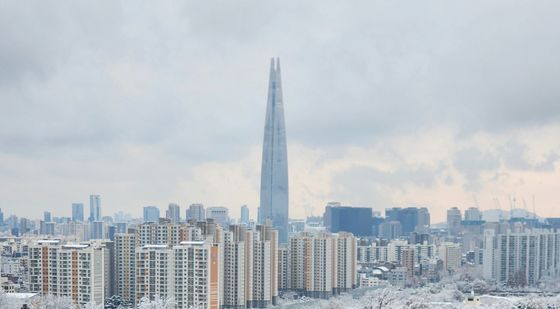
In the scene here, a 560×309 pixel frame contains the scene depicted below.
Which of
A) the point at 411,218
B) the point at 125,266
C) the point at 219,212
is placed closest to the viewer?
the point at 125,266

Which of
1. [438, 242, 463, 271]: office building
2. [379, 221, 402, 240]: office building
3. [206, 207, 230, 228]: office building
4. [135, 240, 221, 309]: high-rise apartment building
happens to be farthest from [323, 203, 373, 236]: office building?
[135, 240, 221, 309]: high-rise apartment building

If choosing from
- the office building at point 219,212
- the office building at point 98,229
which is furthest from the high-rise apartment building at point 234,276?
the office building at point 219,212

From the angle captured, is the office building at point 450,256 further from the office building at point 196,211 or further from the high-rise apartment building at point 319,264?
the office building at point 196,211

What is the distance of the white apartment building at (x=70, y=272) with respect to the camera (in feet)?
28.8

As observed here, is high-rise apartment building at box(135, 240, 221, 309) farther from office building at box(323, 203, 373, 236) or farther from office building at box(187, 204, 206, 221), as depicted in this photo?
office building at box(323, 203, 373, 236)

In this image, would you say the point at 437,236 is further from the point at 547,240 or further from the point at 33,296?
the point at 33,296

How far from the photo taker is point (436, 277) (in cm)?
1669

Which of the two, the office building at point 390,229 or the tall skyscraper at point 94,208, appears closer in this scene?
the tall skyscraper at point 94,208

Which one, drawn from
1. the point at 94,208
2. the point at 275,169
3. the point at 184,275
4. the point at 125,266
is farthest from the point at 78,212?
the point at 184,275

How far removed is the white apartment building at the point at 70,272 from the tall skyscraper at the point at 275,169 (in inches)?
562

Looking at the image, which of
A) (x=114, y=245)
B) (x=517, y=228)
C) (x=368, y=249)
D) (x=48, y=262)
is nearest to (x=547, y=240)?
(x=517, y=228)

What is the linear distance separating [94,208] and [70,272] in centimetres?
1478

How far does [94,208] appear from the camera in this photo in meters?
23.2

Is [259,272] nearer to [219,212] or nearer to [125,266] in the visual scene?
[125,266]
